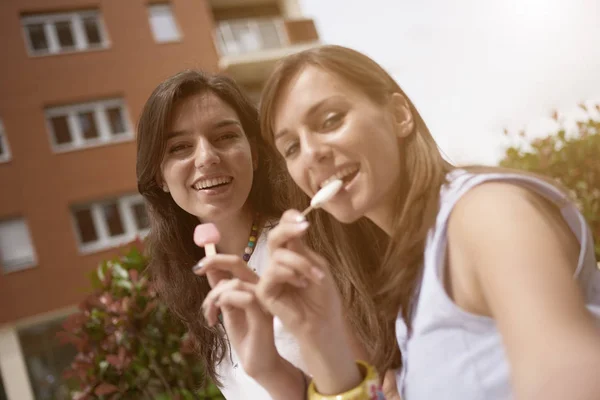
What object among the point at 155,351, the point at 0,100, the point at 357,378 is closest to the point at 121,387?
the point at 155,351

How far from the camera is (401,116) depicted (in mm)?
506

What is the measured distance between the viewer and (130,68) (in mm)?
2543

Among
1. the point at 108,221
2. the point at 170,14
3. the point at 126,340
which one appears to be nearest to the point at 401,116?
the point at 126,340

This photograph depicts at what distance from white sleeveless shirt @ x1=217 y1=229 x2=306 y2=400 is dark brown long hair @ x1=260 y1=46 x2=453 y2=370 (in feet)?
0.63

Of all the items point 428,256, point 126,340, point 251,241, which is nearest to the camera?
point 428,256

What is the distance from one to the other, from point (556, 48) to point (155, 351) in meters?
1.17

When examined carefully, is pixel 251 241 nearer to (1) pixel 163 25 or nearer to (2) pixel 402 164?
(2) pixel 402 164

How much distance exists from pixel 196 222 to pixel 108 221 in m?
2.68

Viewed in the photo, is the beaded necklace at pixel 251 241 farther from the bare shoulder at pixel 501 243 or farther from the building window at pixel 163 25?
the building window at pixel 163 25

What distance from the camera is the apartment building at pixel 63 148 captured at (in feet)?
9.16

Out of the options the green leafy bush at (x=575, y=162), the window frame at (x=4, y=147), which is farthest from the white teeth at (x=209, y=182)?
the window frame at (x=4, y=147)

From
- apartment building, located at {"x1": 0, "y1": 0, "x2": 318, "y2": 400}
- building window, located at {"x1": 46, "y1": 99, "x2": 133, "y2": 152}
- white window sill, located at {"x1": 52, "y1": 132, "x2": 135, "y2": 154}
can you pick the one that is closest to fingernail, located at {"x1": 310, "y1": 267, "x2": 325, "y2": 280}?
apartment building, located at {"x1": 0, "y1": 0, "x2": 318, "y2": 400}

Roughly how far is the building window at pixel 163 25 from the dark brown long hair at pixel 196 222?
1.69m

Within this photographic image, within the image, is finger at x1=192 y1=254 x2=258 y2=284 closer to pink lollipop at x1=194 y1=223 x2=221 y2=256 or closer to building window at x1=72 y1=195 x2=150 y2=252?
pink lollipop at x1=194 y1=223 x2=221 y2=256
